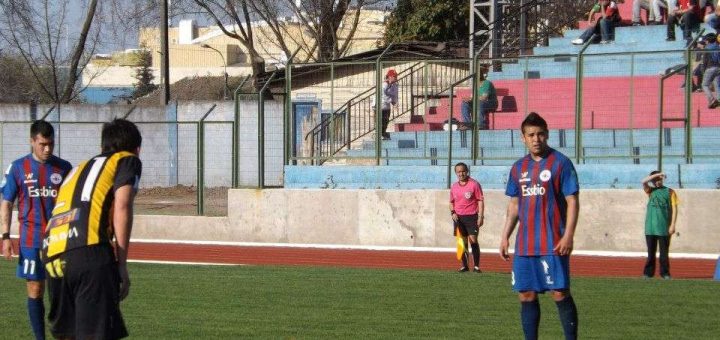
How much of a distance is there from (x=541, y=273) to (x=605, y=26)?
2129cm

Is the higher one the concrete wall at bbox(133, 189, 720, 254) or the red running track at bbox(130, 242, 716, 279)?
the concrete wall at bbox(133, 189, 720, 254)

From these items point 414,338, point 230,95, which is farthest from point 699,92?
point 230,95

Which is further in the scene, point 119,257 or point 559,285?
point 559,285

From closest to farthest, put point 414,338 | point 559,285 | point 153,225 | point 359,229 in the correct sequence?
point 559,285 → point 414,338 → point 359,229 → point 153,225

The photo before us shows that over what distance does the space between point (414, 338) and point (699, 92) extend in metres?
15.3

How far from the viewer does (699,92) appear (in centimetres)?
2441

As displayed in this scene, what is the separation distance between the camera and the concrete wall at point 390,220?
2269 cm

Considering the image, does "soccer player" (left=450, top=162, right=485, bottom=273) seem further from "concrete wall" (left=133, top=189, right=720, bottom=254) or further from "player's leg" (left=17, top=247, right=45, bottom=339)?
"player's leg" (left=17, top=247, right=45, bottom=339)

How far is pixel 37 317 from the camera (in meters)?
10.0

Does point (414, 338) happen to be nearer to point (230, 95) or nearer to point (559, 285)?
point (559, 285)

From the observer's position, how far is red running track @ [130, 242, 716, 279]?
2003 cm

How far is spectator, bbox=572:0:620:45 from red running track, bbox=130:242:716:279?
8.69m

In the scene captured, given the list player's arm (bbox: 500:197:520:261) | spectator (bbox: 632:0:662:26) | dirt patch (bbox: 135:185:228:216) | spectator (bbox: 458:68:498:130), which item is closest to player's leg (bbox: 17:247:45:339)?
player's arm (bbox: 500:197:520:261)

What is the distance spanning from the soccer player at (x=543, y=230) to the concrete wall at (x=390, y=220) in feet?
45.3
